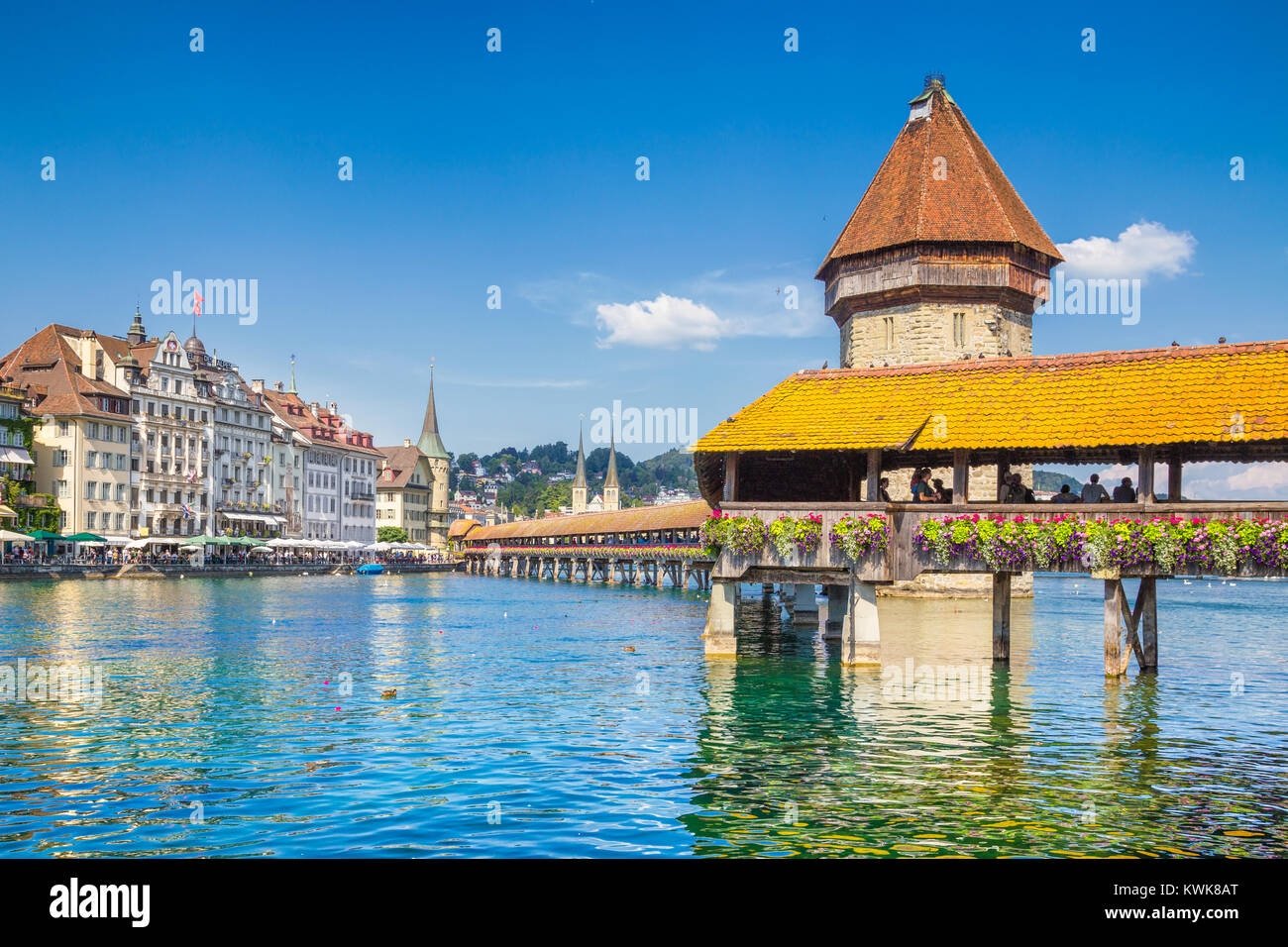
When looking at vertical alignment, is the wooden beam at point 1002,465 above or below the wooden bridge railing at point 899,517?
above

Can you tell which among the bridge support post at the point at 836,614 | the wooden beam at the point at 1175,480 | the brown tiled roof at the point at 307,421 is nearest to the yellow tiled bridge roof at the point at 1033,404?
the wooden beam at the point at 1175,480

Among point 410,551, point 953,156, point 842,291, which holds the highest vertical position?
point 953,156

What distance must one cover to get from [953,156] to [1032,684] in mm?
35711

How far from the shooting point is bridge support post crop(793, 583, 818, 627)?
1524 inches

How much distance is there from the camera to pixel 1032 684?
22.4 m

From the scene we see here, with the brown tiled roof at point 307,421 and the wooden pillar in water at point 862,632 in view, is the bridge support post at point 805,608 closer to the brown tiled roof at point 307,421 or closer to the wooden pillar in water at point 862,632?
the wooden pillar in water at point 862,632

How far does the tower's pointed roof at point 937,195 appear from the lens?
48906mm

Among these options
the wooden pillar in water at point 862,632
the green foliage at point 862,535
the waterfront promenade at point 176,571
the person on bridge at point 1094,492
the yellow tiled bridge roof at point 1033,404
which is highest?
the yellow tiled bridge roof at point 1033,404

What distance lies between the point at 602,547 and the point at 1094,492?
68.0m

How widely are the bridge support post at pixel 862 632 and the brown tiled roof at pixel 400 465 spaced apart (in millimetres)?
120114

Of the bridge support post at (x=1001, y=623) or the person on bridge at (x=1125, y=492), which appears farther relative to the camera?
the bridge support post at (x=1001, y=623)
